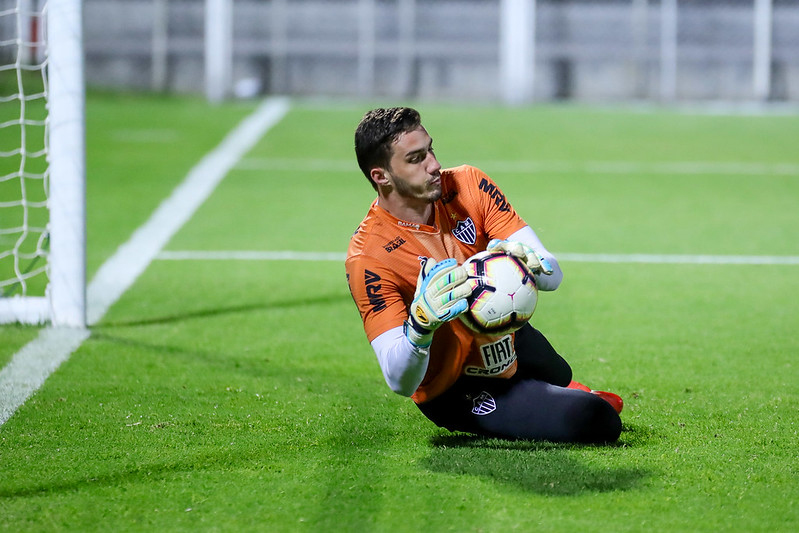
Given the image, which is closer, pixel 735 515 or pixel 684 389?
pixel 735 515

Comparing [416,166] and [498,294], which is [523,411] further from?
[416,166]

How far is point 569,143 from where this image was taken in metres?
14.3

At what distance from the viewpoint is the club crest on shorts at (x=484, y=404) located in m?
4.51

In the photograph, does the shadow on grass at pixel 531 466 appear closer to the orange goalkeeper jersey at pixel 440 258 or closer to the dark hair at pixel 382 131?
the orange goalkeeper jersey at pixel 440 258

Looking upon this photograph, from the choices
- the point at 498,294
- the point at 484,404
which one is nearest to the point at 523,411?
the point at 484,404

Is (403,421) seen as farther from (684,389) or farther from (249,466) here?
(684,389)

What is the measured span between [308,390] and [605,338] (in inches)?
82.2

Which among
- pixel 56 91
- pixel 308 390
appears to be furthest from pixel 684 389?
pixel 56 91

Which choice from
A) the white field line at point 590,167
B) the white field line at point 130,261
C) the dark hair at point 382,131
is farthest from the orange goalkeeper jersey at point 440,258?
the white field line at point 590,167

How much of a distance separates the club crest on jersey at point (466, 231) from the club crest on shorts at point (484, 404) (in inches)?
27.6

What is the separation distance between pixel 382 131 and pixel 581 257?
16.3 ft

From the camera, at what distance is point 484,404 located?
4523 mm

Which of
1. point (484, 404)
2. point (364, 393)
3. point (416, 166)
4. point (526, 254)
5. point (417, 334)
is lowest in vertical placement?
point (364, 393)

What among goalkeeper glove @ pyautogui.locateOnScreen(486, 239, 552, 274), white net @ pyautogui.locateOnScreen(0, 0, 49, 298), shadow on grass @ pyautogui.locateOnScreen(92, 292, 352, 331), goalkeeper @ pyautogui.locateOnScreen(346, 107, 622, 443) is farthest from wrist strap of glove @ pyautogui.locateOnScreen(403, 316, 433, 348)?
white net @ pyautogui.locateOnScreen(0, 0, 49, 298)
